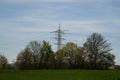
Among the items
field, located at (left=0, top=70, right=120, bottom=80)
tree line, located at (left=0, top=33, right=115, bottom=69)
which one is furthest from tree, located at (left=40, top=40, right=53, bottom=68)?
field, located at (left=0, top=70, right=120, bottom=80)

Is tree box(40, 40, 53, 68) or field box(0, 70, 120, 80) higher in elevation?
tree box(40, 40, 53, 68)

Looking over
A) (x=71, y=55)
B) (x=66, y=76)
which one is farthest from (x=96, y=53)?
(x=66, y=76)

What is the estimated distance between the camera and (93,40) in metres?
77.8

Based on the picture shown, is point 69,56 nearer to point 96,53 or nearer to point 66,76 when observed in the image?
point 96,53

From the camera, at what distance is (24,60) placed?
85.5m

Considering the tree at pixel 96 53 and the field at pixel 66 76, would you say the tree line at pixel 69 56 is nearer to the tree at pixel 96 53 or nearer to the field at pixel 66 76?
the tree at pixel 96 53

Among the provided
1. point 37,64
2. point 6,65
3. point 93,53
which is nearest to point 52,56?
point 37,64

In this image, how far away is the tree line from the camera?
76.2 meters

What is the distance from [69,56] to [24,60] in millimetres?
11554

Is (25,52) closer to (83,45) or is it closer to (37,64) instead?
(37,64)

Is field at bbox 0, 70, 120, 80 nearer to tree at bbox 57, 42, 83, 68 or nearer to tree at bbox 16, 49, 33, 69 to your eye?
tree at bbox 57, 42, 83, 68

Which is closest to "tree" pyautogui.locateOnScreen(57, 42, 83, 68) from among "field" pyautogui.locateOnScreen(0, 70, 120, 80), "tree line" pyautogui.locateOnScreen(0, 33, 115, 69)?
"tree line" pyautogui.locateOnScreen(0, 33, 115, 69)

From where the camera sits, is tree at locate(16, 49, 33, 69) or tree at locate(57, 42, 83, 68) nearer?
tree at locate(57, 42, 83, 68)

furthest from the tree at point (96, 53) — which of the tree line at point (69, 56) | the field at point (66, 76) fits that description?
the field at point (66, 76)
